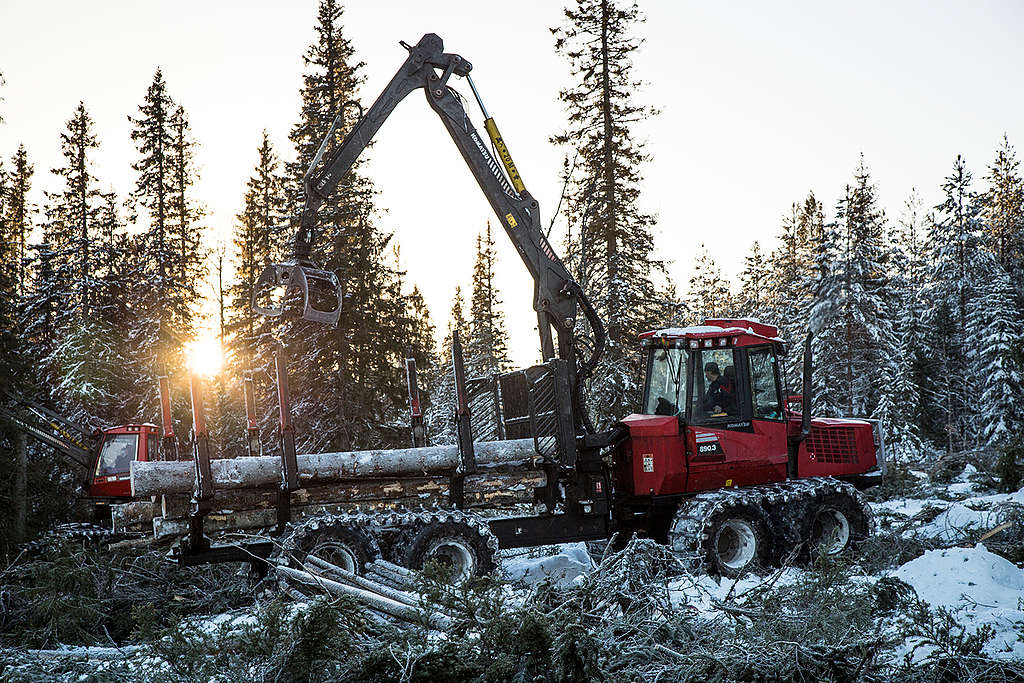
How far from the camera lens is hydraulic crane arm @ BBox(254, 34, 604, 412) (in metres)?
9.86

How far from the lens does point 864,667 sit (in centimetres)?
452

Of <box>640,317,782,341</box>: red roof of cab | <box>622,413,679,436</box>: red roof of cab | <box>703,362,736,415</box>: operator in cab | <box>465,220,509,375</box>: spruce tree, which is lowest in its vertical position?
<box>622,413,679,436</box>: red roof of cab

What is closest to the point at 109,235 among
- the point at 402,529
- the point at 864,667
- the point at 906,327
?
the point at 402,529

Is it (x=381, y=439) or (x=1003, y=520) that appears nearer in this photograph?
(x=1003, y=520)

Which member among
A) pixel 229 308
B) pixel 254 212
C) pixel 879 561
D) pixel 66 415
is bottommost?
pixel 879 561

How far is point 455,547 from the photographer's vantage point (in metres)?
9.36

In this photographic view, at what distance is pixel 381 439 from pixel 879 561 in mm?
15292

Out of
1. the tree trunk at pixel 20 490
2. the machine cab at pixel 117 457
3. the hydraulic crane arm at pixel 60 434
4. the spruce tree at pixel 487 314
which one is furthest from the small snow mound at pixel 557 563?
the spruce tree at pixel 487 314

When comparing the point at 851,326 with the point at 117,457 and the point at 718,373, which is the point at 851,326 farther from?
the point at 117,457

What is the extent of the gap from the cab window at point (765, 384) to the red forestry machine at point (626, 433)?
2cm

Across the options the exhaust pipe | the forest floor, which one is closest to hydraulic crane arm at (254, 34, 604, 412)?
the exhaust pipe

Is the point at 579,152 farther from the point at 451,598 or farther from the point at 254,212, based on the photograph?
the point at 451,598

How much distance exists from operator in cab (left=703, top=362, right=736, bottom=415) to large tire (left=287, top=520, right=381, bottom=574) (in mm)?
4670

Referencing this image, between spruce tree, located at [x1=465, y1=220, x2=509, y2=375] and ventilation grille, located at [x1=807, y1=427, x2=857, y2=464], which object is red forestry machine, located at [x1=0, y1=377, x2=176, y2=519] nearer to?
ventilation grille, located at [x1=807, y1=427, x2=857, y2=464]
